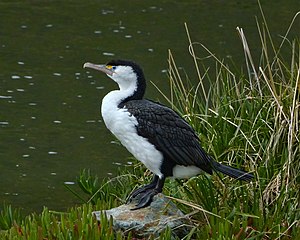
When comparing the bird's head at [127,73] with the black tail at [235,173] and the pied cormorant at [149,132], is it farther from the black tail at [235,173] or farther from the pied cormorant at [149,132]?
the black tail at [235,173]

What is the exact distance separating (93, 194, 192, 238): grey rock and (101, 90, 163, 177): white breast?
0.22 m

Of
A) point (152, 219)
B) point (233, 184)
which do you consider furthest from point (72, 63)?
point (152, 219)

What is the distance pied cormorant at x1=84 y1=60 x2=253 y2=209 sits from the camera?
593 centimetres

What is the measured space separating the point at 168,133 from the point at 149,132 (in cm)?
13

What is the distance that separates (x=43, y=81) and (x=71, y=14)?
10.6ft

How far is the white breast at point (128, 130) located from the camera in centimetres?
591

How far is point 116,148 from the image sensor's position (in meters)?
10.4

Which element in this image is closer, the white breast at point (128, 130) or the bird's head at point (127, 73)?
the white breast at point (128, 130)

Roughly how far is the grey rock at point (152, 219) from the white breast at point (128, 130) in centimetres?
22

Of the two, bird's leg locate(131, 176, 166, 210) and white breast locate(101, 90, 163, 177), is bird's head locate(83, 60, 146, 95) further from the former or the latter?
bird's leg locate(131, 176, 166, 210)

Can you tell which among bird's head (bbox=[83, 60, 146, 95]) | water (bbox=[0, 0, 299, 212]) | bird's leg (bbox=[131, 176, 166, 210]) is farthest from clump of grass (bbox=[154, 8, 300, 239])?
water (bbox=[0, 0, 299, 212])

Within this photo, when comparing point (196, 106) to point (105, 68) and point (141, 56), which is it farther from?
point (141, 56)

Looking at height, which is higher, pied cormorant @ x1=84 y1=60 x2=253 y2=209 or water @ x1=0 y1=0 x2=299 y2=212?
pied cormorant @ x1=84 y1=60 x2=253 y2=209

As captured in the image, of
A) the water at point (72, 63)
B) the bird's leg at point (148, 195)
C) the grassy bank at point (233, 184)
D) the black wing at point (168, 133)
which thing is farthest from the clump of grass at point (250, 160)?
the water at point (72, 63)
